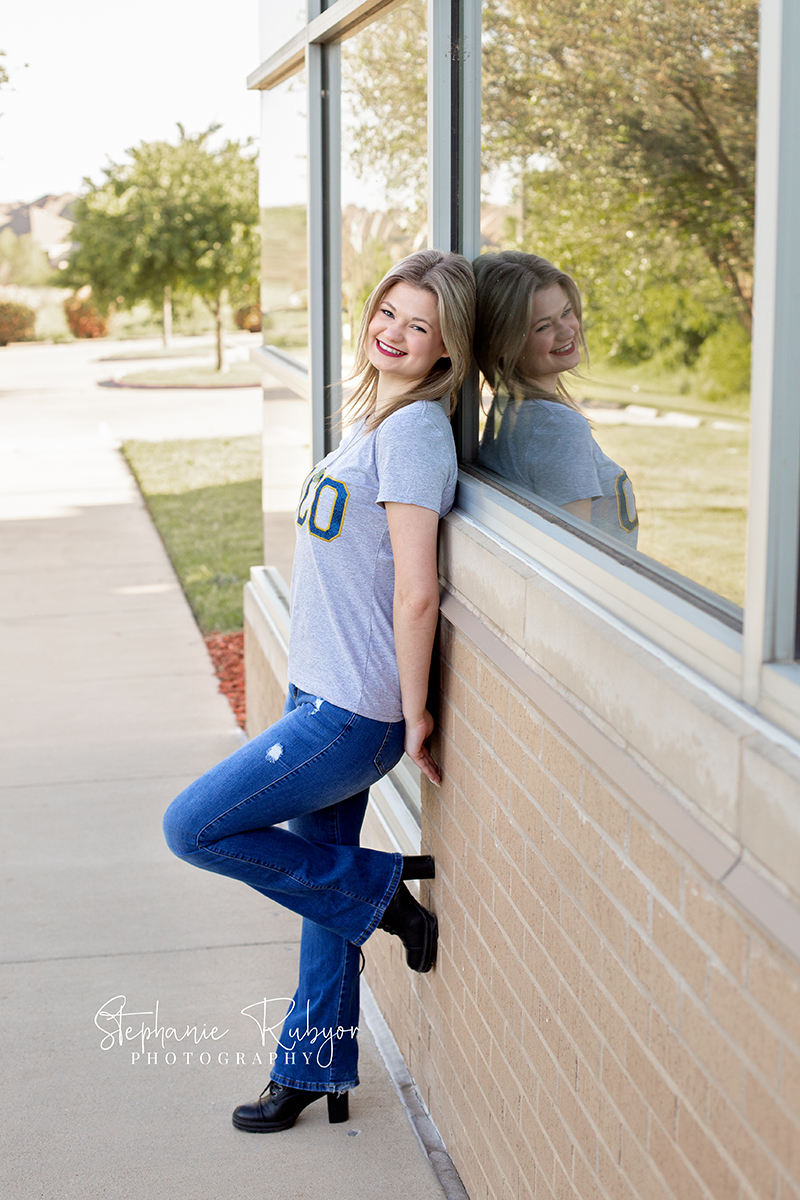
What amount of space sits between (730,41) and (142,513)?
9.62 meters

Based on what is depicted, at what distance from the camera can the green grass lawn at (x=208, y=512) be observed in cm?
953

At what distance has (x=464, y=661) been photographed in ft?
8.73

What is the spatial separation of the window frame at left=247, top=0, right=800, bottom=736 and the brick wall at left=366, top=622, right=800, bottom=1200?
0.84ft

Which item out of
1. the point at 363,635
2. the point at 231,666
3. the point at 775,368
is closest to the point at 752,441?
the point at 775,368

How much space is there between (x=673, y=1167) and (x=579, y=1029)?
37 centimetres

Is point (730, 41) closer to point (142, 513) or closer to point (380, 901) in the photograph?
point (380, 901)

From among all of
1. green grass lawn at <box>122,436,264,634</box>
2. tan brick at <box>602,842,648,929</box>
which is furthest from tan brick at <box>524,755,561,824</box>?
green grass lawn at <box>122,436,264,634</box>

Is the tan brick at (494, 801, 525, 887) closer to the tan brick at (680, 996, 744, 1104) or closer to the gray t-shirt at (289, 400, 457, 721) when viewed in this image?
the gray t-shirt at (289, 400, 457, 721)

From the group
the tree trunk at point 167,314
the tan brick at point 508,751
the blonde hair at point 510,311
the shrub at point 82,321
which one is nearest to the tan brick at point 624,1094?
the tan brick at point 508,751

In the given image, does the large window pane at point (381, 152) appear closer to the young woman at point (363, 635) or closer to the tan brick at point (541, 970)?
the young woman at point (363, 635)

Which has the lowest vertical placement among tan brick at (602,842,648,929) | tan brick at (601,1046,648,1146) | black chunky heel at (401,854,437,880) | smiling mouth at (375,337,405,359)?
black chunky heel at (401,854,437,880)

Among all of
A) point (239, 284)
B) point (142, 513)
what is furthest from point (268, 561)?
point (239, 284)

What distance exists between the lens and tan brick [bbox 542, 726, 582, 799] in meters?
1.97

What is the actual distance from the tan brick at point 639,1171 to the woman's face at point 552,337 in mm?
1490
